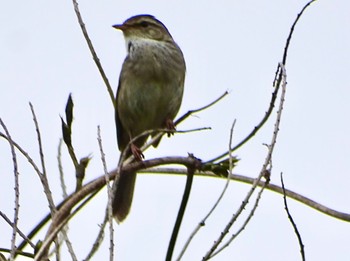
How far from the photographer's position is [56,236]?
325 cm

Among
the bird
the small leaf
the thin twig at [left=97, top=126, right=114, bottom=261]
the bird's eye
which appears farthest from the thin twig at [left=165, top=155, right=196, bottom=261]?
the bird's eye

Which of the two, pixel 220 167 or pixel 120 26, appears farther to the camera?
pixel 120 26

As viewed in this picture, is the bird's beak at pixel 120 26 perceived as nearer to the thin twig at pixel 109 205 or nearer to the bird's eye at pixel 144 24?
the bird's eye at pixel 144 24

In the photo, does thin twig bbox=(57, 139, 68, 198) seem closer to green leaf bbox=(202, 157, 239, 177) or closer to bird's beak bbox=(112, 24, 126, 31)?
green leaf bbox=(202, 157, 239, 177)

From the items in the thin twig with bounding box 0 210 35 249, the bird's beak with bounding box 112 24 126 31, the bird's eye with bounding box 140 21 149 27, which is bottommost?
the thin twig with bounding box 0 210 35 249

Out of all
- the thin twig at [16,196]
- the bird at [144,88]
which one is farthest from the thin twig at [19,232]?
the bird at [144,88]

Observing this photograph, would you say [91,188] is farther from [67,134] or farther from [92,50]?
[92,50]

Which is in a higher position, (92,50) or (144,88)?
(92,50)

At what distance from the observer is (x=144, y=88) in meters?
6.82

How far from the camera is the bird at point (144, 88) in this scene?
6750mm

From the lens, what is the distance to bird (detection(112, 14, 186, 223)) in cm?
675

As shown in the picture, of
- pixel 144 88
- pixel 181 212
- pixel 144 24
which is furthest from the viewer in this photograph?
pixel 144 24

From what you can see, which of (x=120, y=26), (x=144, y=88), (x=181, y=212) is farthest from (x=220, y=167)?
(x=120, y=26)

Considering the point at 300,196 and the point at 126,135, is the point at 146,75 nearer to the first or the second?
the point at 126,135
